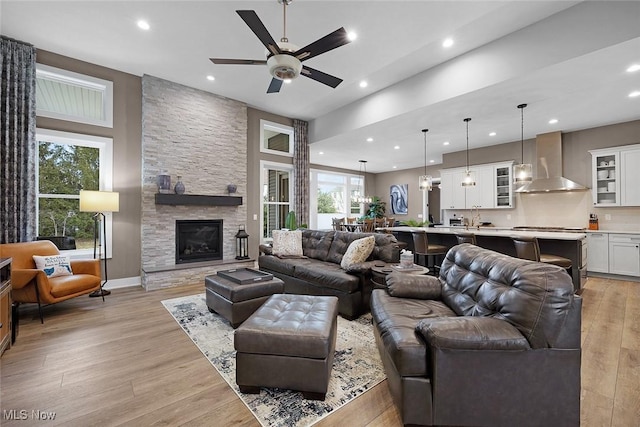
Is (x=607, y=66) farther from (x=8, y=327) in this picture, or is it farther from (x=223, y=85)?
(x=8, y=327)

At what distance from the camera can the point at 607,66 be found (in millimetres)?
3312

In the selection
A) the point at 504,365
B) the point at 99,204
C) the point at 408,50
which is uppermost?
the point at 408,50

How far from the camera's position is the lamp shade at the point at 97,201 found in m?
3.88

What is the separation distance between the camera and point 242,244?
19.7 feet

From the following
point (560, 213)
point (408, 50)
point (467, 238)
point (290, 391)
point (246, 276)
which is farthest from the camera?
point (560, 213)

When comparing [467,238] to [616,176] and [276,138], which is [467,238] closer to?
[616,176]

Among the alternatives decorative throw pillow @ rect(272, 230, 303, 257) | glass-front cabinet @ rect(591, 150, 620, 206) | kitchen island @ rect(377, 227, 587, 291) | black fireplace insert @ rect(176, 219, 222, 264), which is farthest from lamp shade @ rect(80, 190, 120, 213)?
glass-front cabinet @ rect(591, 150, 620, 206)

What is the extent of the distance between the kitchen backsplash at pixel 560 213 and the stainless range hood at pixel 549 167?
0.36m

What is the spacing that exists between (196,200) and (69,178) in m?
1.92

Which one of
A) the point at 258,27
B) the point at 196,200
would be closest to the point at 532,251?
the point at 258,27

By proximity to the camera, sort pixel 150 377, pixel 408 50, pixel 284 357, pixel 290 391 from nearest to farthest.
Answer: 1. pixel 284 357
2. pixel 290 391
3. pixel 150 377
4. pixel 408 50

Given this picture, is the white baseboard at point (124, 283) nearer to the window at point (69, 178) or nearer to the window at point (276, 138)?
the window at point (69, 178)

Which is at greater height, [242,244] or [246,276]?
[242,244]

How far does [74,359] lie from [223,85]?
467cm
